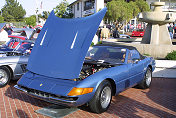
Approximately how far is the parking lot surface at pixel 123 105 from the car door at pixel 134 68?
53 centimetres

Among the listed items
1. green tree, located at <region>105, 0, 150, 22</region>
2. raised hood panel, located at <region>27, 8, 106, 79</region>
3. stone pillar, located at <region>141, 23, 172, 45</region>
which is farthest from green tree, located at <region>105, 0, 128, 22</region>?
raised hood panel, located at <region>27, 8, 106, 79</region>

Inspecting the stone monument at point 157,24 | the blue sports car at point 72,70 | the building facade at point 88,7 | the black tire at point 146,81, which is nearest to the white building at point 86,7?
the building facade at point 88,7

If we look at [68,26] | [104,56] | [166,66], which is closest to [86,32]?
[68,26]

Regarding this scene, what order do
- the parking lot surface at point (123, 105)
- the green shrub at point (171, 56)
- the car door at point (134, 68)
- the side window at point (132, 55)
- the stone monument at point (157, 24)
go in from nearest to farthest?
1. the parking lot surface at point (123, 105)
2. the car door at point (134, 68)
3. the side window at point (132, 55)
4. the green shrub at point (171, 56)
5. the stone monument at point (157, 24)

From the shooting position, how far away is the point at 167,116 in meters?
4.82

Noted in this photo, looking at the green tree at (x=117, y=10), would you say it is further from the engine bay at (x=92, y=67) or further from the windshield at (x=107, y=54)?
the engine bay at (x=92, y=67)

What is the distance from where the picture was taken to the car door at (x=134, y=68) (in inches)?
230

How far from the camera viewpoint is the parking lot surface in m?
4.73

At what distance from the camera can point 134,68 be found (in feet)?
19.6

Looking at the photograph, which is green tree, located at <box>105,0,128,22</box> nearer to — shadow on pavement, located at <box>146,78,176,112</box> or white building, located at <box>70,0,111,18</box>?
white building, located at <box>70,0,111,18</box>

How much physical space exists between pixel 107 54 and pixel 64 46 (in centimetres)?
163

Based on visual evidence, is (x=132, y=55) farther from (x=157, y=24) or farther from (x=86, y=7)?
(x=86, y=7)

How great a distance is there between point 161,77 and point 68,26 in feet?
18.2

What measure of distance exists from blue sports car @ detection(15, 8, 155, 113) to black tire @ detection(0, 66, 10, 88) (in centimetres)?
184
